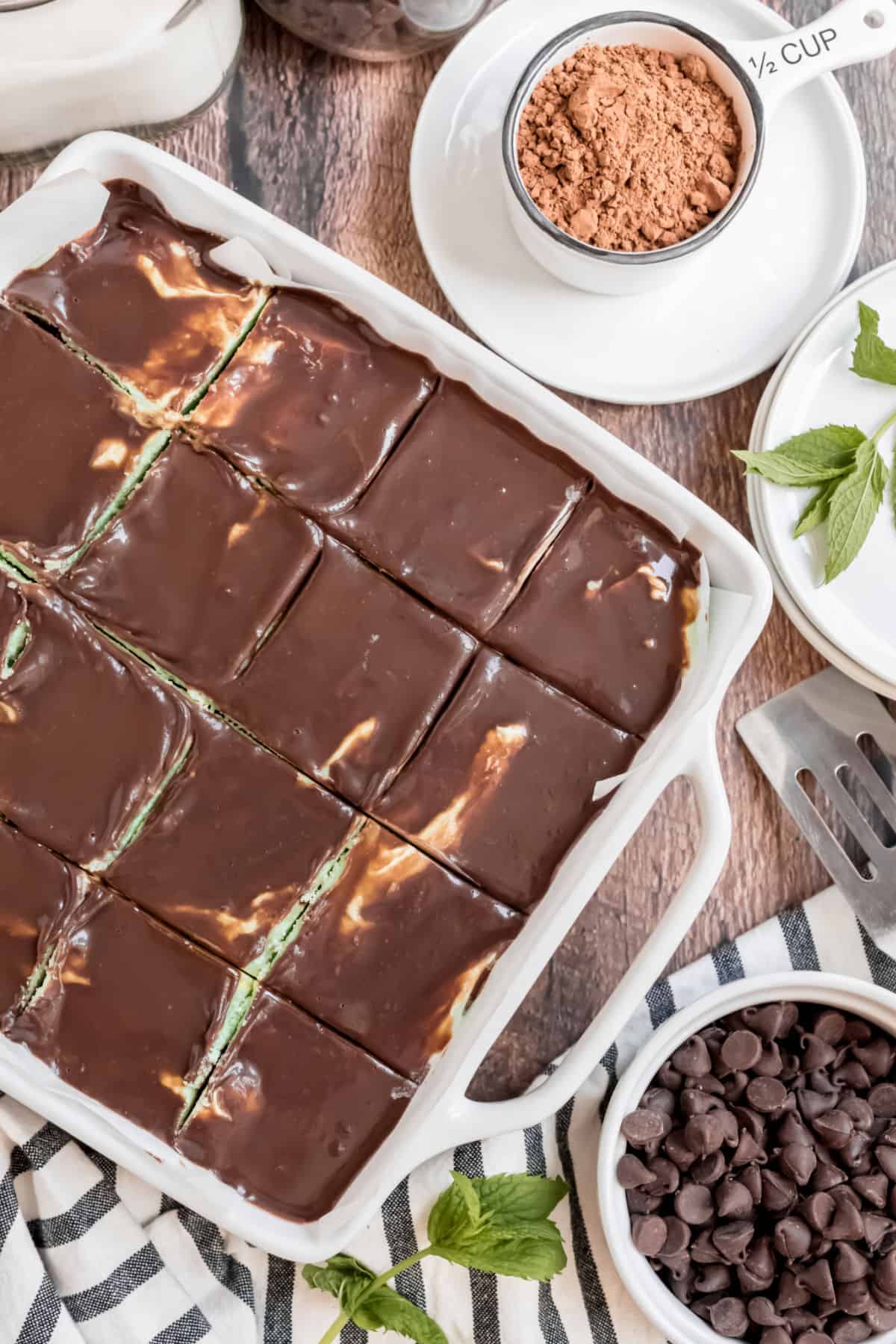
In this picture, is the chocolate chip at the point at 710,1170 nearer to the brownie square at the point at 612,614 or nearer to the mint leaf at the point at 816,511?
the brownie square at the point at 612,614

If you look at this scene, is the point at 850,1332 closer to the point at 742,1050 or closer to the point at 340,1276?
the point at 742,1050

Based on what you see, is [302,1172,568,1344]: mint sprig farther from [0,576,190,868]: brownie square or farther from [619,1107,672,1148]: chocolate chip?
[0,576,190,868]: brownie square

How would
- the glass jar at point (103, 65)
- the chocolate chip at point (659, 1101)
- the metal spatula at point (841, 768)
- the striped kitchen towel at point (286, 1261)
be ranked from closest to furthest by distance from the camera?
the glass jar at point (103, 65)
the striped kitchen towel at point (286, 1261)
the chocolate chip at point (659, 1101)
the metal spatula at point (841, 768)

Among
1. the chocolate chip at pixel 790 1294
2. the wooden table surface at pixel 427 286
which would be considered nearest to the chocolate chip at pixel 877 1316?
the chocolate chip at pixel 790 1294

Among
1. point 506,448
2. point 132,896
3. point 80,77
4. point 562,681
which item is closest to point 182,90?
point 80,77

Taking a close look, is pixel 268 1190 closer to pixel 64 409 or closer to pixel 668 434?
pixel 64 409

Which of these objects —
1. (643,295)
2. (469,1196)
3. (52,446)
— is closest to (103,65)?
(52,446)

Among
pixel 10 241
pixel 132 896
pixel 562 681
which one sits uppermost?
pixel 10 241
